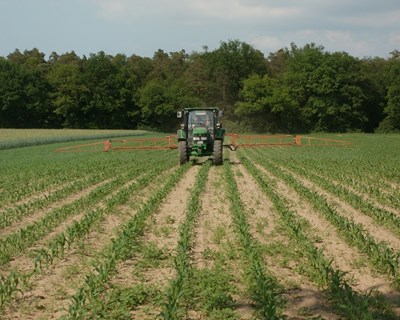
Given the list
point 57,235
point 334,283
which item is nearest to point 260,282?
point 334,283

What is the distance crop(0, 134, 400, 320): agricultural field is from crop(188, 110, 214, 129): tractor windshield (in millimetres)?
6085

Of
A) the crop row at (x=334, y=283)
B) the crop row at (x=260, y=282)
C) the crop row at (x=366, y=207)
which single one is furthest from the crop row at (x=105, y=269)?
the crop row at (x=366, y=207)

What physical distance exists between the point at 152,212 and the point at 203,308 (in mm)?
5344

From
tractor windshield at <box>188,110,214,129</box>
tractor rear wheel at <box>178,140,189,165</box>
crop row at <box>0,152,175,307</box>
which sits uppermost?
tractor windshield at <box>188,110,214,129</box>

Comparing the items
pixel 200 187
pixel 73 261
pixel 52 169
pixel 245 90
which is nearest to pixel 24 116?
pixel 245 90

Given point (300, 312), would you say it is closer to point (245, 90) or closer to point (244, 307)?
point (244, 307)

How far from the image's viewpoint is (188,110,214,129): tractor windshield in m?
19.8

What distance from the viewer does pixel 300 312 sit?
512 centimetres

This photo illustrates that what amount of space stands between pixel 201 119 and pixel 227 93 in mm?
57106

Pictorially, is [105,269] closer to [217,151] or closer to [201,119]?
[217,151]

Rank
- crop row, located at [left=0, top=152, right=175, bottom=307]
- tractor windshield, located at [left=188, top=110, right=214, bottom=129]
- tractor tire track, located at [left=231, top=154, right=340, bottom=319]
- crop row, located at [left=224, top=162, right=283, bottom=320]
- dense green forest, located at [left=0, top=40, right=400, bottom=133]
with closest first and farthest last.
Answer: crop row, located at [left=224, top=162, right=283, bottom=320]
tractor tire track, located at [left=231, top=154, right=340, bottom=319]
crop row, located at [left=0, top=152, right=175, bottom=307]
tractor windshield, located at [left=188, top=110, right=214, bottom=129]
dense green forest, located at [left=0, top=40, right=400, bottom=133]

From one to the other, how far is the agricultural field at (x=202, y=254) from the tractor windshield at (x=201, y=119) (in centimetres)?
609

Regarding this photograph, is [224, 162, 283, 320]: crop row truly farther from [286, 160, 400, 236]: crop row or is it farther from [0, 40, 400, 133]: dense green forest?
[0, 40, 400, 133]: dense green forest

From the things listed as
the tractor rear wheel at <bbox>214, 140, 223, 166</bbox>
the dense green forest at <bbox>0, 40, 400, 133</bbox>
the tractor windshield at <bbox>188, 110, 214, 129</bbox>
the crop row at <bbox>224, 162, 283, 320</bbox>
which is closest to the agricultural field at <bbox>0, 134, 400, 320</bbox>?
the crop row at <bbox>224, 162, 283, 320</bbox>
